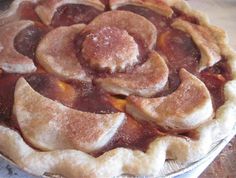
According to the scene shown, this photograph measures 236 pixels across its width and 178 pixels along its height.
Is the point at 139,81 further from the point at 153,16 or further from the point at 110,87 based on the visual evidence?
the point at 153,16

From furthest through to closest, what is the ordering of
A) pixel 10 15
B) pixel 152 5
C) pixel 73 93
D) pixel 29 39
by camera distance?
pixel 152 5 < pixel 10 15 < pixel 29 39 < pixel 73 93

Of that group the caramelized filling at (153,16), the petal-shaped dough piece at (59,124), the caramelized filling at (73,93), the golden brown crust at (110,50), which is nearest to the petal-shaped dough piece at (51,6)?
the caramelized filling at (153,16)

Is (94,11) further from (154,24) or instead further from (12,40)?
(12,40)

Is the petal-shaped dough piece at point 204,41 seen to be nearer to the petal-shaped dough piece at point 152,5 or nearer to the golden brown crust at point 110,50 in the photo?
the petal-shaped dough piece at point 152,5

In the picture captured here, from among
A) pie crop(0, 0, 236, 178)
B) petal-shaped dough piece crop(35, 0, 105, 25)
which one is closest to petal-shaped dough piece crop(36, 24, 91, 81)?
pie crop(0, 0, 236, 178)

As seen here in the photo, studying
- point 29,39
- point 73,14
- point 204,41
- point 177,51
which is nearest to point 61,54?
point 29,39

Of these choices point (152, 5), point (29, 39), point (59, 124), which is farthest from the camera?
point (152, 5)

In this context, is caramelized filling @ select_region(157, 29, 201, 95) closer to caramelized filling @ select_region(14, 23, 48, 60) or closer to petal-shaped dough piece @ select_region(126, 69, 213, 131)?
petal-shaped dough piece @ select_region(126, 69, 213, 131)

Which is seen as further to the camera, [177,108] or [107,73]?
[107,73]
